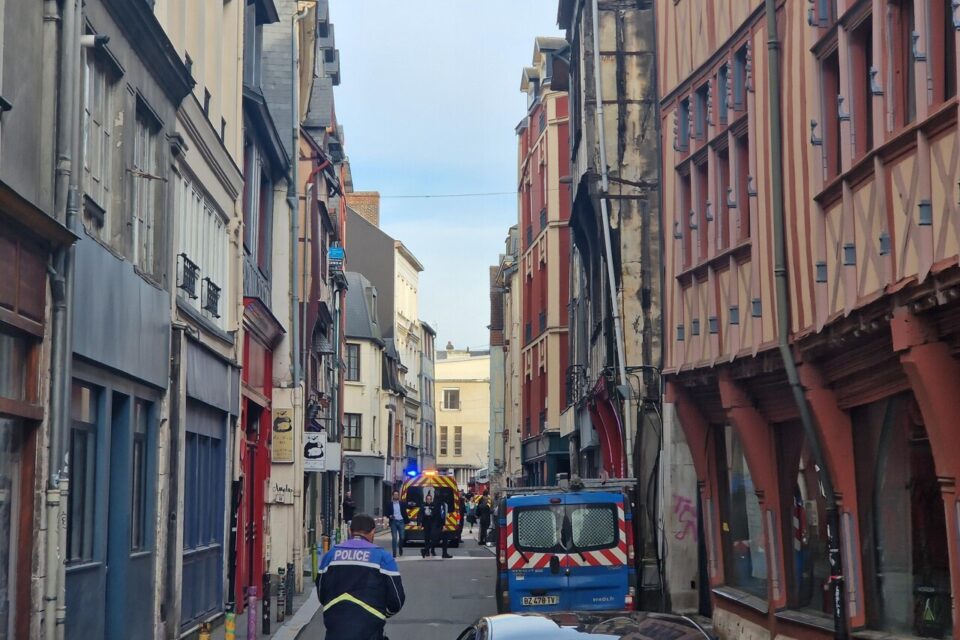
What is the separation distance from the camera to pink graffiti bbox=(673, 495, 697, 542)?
20328 mm

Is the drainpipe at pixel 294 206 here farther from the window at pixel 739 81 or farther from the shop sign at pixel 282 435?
the window at pixel 739 81

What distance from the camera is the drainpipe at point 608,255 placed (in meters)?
23.1

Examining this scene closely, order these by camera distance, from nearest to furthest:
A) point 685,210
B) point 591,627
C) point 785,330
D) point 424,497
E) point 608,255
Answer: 1. point 591,627
2. point 785,330
3. point 685,210
4. point 608,255
5. point 424,497

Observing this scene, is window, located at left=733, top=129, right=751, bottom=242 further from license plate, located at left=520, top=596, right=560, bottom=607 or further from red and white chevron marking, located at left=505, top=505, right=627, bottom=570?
license plate, located at left=520, top=596, right=560, bottom=607

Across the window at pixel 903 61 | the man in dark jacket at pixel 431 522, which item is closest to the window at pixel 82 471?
the window at pixel 903 61

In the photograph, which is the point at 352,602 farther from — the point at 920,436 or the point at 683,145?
the point at 683,145

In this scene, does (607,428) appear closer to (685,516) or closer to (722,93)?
(685,516)

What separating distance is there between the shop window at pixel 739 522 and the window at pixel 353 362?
50.5 m

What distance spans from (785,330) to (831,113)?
221 cm

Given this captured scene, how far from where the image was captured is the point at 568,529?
58.1 feet

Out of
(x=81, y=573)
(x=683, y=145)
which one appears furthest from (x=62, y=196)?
(x=683, y=145)

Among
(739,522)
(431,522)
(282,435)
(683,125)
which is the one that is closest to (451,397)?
(431,522)

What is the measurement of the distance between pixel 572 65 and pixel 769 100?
16992 millimetres

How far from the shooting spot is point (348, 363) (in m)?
68.9
